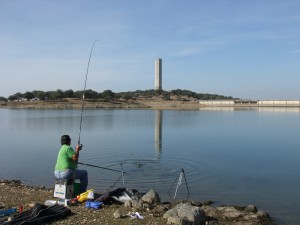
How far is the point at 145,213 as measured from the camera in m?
10.3

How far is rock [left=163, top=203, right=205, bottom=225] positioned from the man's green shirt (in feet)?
10.7

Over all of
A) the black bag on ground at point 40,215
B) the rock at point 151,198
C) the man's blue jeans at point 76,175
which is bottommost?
the rock at point 151,198

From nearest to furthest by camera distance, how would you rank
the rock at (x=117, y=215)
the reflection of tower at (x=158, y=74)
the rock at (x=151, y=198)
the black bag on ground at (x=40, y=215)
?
the black bag on ground at (x=40, y=215)
the rock at (x=117, y=215)
the rock at (x=151, y=198)
the reflection of tower at (x=158, y=74)

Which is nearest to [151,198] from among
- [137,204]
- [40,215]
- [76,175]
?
[137,204]

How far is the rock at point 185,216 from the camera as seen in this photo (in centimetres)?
931

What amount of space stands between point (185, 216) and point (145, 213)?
1252 millimetres

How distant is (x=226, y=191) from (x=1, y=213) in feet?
29.1

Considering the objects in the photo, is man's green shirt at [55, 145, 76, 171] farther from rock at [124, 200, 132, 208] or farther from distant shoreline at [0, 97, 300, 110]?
distant shoreline at [0, 97, 300, 110]

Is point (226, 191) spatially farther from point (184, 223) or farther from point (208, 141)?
point (208, 141)

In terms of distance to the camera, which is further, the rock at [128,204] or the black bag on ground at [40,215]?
the rock at [128,204]

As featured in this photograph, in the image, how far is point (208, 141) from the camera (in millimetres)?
33156

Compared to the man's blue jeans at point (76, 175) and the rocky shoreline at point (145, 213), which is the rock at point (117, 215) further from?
the man's blue jeans at point (76, 175)

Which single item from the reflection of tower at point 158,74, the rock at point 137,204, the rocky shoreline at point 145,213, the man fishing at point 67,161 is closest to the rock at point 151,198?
the rocky shoreline at point 145,213

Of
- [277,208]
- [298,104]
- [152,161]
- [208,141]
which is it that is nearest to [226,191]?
[277,208]
